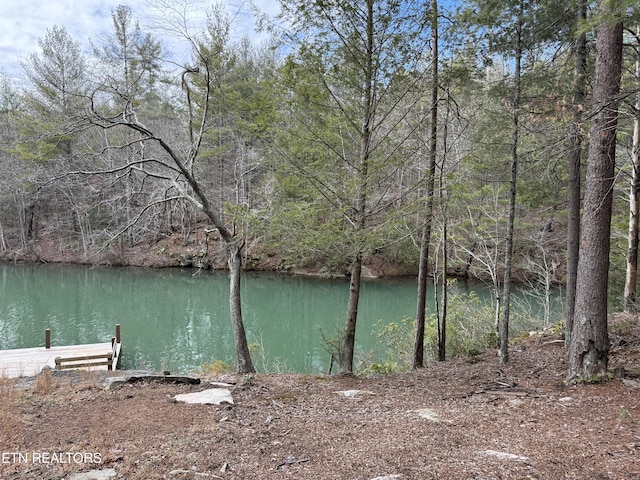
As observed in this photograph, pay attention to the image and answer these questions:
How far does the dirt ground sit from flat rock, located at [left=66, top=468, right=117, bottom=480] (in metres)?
Answer: 0.05

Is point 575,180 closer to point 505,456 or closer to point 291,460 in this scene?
point 505,456

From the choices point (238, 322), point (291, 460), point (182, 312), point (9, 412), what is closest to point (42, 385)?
point (9, 412)

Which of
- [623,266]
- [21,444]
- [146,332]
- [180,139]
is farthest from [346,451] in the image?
[180,139]

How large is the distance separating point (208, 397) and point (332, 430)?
5.03ft

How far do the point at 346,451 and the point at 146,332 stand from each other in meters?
12.2

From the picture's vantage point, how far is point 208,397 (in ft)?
13.5

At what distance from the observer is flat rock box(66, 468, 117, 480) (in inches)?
93.9

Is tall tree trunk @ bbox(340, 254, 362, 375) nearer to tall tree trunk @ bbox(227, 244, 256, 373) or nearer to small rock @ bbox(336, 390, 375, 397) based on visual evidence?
small rock @ bbox(336, 390, 375, 397)

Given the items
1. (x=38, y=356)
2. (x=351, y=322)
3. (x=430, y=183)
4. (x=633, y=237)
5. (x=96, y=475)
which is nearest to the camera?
(x=96, y=475)

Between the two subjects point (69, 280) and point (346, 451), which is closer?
point (346, 451)

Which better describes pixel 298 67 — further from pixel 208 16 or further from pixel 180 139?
pixel 180 139

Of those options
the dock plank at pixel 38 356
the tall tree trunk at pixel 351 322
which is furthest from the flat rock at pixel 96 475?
the dock plank at pixel 38 356

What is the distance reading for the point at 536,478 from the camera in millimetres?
2213

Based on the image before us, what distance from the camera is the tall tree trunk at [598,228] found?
3.81m
